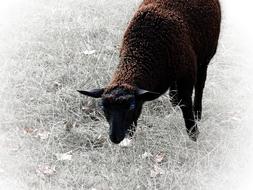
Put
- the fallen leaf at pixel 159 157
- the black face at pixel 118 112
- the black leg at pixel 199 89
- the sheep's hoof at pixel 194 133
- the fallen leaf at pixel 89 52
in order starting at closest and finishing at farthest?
1. the black face at pixel 118 112
2. the fallen leaf at pixel 159 157
3. the sheep's hoof at pixel 194 133
4. the black leg at pixel 199 89
5. the fallen leaf at pixel 89 52

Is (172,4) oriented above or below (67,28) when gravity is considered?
above

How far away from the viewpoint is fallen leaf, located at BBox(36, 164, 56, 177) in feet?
20.2

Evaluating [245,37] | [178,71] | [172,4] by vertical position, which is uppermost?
[172,4]

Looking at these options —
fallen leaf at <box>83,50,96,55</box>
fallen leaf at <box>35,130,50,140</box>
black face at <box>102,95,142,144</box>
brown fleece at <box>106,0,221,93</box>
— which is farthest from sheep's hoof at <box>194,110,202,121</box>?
fallen leaf at <box>83,50,96,55</box>

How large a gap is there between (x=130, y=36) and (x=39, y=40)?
3.03m

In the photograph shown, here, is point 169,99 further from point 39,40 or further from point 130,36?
point 39,40

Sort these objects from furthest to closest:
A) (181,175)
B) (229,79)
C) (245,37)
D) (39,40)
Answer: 1. (245,37)
2. (39,40)
3. (229,79)
4. (181,175)

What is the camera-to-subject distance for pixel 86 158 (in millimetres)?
6391

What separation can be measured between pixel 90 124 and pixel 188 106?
4.00 ft

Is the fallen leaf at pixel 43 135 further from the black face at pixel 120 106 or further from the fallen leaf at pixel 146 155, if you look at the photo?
the black face at pixel 120 106

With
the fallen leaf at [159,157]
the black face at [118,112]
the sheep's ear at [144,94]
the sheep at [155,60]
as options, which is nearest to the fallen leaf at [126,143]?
the sheep at [155,60]

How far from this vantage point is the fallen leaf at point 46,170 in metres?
6.15

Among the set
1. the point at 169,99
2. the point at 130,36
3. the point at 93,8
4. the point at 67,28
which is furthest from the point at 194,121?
the point at 93,8

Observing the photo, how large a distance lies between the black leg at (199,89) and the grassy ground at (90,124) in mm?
141
